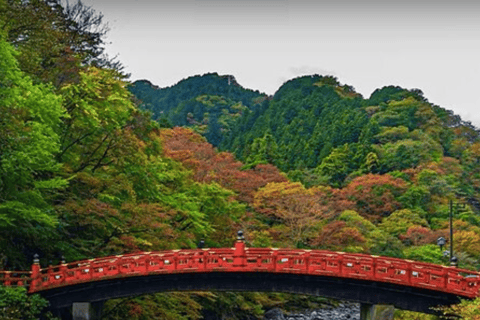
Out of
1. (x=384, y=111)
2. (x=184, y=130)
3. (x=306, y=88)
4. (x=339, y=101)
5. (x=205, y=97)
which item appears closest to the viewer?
(x=184, y=130)

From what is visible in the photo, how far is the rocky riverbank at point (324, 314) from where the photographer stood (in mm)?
43334

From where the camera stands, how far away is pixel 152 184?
29.6 metres

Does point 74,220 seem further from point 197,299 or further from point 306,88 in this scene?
point 306,88

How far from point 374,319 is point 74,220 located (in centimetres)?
1305

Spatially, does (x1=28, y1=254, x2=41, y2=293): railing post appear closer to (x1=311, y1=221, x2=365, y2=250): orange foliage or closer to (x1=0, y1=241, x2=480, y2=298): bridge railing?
(x1=0, y1=241, x2=480, y2=298): bridge railing

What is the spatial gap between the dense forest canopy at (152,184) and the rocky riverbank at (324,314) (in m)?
1.08

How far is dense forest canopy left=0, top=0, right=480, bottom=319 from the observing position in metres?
24.2

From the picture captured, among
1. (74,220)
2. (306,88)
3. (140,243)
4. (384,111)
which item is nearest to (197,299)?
(140,243)

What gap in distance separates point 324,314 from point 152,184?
75.0 feet

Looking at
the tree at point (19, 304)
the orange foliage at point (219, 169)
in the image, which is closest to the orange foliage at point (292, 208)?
the orange foliage at point (219, 169)

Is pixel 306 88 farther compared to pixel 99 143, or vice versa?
pixel 306 88

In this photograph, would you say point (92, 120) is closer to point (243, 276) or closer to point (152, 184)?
point (152, 184)

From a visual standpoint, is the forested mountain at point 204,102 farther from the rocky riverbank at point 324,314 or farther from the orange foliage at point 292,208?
the rocky riverbank at point 324,314

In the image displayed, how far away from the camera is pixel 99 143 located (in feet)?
94.3
